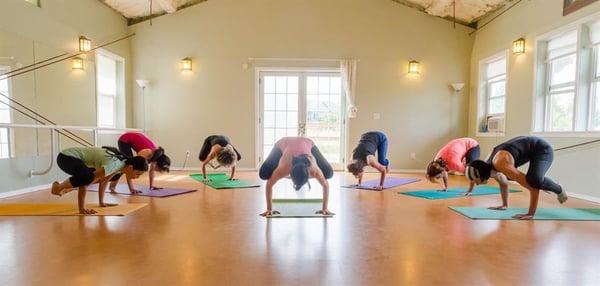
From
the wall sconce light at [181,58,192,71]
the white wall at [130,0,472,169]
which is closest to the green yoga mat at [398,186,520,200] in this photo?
the white wall at [130,0,472,169]

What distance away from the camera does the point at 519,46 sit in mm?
5691

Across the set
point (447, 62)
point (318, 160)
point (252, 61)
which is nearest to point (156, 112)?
point (252, 61)

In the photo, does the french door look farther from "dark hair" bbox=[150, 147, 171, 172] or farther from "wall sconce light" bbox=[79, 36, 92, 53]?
"dark hair" bbox=[150, 147, 171, 172]

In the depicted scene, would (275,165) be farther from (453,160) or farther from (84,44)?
(84,44)

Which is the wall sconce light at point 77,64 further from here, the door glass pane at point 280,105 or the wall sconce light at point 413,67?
the wall sconce light at point 413,67

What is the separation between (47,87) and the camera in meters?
5.08

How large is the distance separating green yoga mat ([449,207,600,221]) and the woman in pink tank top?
4.78 feet

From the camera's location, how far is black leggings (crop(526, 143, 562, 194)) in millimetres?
3223

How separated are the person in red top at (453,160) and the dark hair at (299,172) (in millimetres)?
2231

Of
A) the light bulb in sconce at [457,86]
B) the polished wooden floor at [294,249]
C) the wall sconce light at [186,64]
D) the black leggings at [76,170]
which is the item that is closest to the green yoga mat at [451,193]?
the polished wooden floor at [294,249]

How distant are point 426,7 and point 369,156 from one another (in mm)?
4137

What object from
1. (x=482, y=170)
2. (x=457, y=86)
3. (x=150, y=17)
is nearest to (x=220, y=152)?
(x=482, y=170)

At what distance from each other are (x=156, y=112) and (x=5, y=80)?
10.8 feet

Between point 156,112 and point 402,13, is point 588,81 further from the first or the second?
point 156,112
